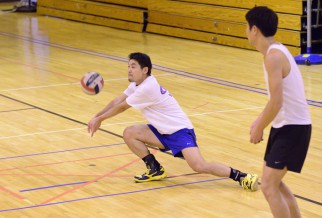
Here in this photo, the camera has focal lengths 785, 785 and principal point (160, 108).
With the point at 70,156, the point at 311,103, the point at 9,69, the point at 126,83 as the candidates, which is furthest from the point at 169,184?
the point at 9,69

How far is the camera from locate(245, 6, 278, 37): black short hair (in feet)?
16.2

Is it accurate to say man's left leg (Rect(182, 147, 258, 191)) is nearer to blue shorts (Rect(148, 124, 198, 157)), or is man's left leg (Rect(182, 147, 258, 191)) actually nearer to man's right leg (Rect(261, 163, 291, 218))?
blue shorts (Rect(148, 124, 198, 157))

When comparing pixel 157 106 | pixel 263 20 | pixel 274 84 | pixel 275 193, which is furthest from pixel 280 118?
pixel 157 106

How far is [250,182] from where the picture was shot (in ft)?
21.9

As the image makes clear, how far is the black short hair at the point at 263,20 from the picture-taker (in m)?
4.95

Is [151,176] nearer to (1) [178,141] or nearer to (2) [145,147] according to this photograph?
(2) [145,147]

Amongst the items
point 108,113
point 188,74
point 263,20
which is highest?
point 263,20

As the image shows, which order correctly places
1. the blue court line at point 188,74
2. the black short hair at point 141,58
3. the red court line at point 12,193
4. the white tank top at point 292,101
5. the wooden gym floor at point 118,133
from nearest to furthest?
1. the white tank top at point 292,101
2. the wooden gym floor at point 118,133
3. the red court line at point 12,193
4. the black short hair at point 141,58
5. the blue court line at point 188,74

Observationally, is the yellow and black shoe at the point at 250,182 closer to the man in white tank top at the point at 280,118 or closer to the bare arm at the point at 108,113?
the bare arm at the point at 108,113

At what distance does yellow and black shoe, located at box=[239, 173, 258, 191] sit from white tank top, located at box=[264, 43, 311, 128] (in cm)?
171

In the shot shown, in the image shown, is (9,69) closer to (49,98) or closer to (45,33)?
(49,98)

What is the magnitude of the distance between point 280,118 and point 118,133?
157 inches

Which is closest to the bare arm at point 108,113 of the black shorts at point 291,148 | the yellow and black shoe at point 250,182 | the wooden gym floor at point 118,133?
the wooden gym floor at point 118,133

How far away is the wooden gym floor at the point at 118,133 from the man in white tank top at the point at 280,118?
1.09 m
